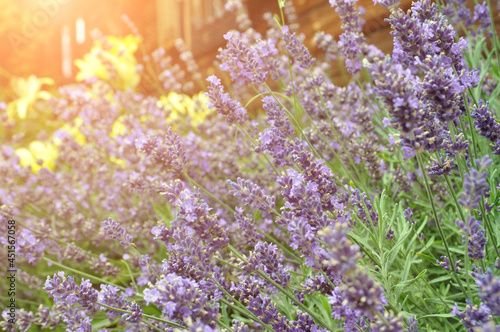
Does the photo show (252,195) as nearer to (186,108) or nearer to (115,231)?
(115,231)

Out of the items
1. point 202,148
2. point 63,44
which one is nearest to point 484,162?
point 202,148

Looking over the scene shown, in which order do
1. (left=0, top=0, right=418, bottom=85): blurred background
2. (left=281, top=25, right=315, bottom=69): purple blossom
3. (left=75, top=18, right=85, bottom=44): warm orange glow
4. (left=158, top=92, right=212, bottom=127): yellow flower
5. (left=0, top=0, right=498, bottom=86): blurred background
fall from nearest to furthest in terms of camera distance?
(left=281, top=25, right=315, bottom=69): purple blossom
(left=158, top=92, right=212, bottom=127): yellow flower
(left=0, top=0, right=498, bottom=86): blurred background
(left=0, top=0, right=418, bottom=85): blurred background
(left=75, top=18, right=85, bottom=44): warm orange glow

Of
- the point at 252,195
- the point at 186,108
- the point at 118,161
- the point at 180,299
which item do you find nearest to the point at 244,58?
the point at 252,195

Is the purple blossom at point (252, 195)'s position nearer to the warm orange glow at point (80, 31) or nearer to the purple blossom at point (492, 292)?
the purple blossom at point (492, 292)

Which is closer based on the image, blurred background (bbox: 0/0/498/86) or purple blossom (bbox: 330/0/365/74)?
purple blossom (bbox: 330/0/365/74)

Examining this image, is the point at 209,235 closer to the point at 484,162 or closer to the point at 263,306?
the point at 263,306

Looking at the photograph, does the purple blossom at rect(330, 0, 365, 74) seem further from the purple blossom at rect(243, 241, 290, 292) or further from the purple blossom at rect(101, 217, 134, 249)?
the purple blossom at rect(101, 217, 134, 249)

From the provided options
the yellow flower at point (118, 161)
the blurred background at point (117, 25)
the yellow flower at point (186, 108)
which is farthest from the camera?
the blurred background at point (117, 25)

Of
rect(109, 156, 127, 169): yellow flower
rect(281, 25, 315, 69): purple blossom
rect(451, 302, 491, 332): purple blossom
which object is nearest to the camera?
rect(451, 302, 491, 332): purple blossom

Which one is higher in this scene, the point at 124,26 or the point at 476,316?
the point at 124,26

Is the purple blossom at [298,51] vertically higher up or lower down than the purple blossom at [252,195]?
higher up

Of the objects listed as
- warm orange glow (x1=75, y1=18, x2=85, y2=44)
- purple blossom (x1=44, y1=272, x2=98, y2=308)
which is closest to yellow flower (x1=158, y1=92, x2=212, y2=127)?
purple blossom (x1=44, y1=272, x2=98, y2=308)

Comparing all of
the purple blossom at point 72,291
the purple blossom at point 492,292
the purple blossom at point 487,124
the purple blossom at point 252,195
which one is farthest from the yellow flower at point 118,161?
the purple blossom at point 492,292

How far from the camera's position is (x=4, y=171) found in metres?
3.69
